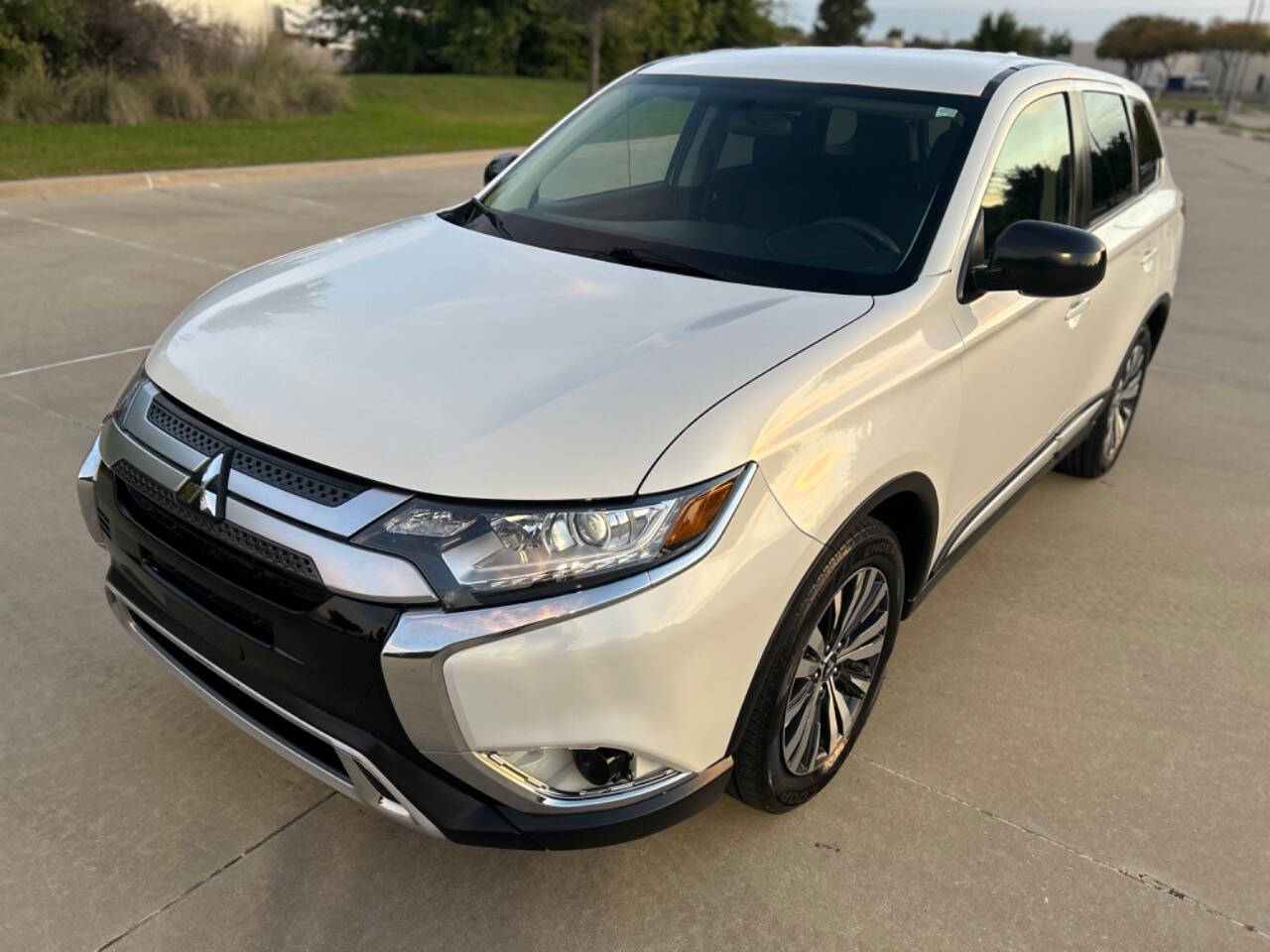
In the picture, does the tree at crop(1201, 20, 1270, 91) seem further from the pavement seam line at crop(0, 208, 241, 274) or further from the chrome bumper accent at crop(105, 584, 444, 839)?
the chrome bumper accent at crop(105, 584, 444, 839)

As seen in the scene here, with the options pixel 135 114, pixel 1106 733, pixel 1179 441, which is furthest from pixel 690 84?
pixel 135 114

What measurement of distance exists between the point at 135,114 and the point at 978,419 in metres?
14.8

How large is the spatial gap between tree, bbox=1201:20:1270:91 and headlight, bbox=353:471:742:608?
72.8 meters

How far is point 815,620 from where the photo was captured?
2301 millimetres

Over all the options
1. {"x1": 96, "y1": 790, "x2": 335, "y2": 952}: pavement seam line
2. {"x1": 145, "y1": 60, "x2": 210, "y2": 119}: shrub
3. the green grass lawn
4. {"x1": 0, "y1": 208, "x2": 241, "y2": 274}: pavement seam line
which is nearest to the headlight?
{"x1": 96, "y1": 790, "x2": 335, "y2": 952}: pavement seam line

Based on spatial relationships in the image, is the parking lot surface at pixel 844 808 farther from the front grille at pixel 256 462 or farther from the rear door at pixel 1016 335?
the front grille at pixel 256 462

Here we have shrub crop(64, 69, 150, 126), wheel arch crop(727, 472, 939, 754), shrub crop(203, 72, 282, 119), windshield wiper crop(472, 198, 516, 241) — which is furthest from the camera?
shrub crop(203, 72, 282, 119)

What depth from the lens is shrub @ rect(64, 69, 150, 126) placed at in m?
14.3

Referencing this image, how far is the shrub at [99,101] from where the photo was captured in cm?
1427

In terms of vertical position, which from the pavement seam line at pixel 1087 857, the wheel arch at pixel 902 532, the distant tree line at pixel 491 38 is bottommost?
the pavement seam line at pixel 1087 857

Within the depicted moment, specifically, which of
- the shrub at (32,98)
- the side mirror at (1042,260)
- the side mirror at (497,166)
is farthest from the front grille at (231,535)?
the shrub at (32,98)

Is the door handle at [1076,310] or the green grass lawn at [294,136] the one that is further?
the green grass lawn at [294,136]

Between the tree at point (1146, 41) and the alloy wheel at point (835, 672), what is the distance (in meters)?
81.5

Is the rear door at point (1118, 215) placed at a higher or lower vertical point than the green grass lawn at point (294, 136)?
higher
